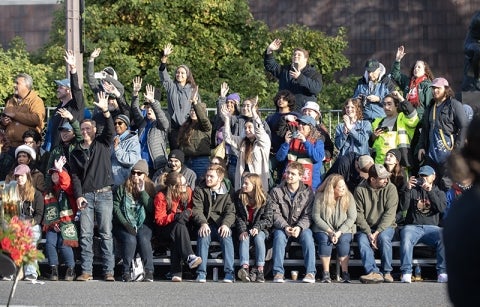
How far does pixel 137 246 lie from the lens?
15234mm

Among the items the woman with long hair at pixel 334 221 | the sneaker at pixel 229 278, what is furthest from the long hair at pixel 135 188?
the woman with long hair at pixel 334 221

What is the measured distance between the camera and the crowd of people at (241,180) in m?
14.9

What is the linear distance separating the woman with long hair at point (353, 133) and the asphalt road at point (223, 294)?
6.44 feet

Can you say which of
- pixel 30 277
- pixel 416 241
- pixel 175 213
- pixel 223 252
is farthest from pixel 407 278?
pixel 30 277

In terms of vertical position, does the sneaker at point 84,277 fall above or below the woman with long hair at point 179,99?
below

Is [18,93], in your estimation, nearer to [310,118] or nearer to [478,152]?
[310,118]

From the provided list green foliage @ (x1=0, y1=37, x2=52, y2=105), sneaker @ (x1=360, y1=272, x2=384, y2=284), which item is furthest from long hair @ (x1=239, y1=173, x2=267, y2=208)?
green foliage @ (x1=0, y1=37, x2=52, y2=105)

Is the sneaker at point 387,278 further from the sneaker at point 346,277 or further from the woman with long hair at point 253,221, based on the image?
the woman with long hair at point 253,221

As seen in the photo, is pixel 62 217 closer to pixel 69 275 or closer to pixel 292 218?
pixel 69 275

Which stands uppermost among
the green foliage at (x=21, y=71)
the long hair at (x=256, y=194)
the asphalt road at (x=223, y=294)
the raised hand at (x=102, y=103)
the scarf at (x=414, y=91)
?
the green foliage at (x=21, y=71)

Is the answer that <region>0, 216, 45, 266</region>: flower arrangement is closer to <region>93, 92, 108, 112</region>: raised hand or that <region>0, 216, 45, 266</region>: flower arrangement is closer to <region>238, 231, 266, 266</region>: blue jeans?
<region>238, 231, 266, 266</region>: blue jeans

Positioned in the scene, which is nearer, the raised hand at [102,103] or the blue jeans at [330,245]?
the blue jeans at [330,245]

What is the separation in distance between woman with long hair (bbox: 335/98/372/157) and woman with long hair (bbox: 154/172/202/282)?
213 centimetres

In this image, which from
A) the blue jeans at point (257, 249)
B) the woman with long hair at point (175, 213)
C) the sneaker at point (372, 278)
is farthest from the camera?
the woman with long hair at point (175, 213)
